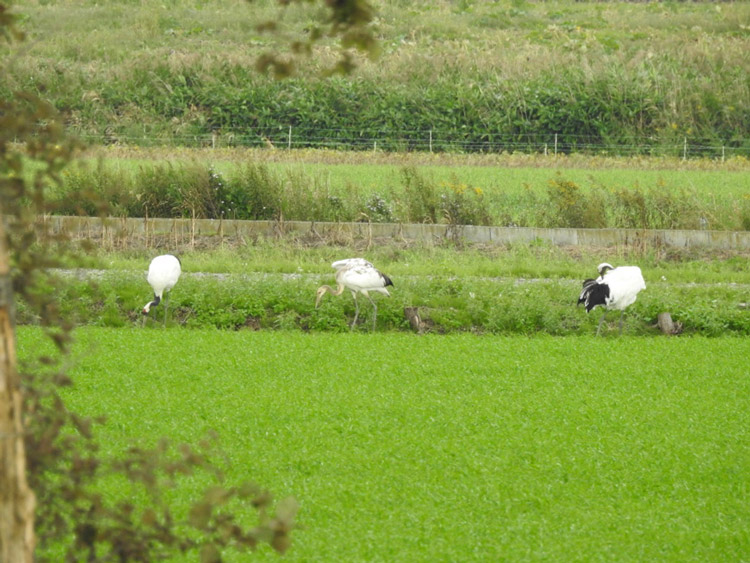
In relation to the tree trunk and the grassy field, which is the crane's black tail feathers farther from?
the tree trunk

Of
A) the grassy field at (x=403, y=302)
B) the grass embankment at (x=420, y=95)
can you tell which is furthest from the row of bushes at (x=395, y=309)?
the grass embankment at (x=420, y=95)

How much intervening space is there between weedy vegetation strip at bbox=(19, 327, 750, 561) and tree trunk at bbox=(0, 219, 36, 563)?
76cm

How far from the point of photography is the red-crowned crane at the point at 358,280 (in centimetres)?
1256

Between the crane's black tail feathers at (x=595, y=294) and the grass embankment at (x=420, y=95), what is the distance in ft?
66.2

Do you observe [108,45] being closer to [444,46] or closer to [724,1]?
[444,46]

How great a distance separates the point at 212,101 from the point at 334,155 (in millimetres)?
7631

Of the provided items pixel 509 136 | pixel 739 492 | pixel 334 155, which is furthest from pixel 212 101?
pixel 739 492

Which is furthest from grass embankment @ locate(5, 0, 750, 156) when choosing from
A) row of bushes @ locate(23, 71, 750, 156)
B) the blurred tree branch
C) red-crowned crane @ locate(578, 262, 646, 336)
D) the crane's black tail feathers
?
the blurred tree branch

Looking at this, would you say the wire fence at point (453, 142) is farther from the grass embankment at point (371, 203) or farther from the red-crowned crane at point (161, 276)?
the red-crowned crane at point (161, 276)

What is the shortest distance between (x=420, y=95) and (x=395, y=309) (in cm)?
2329

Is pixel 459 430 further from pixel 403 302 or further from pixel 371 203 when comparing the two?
pixel 371 203

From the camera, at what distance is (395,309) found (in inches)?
525

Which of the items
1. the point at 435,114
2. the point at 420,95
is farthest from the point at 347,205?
the point at 420,95

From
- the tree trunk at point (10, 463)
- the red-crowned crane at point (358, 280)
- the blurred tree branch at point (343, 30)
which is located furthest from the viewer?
the red-crowned crane at point (358, 280)
